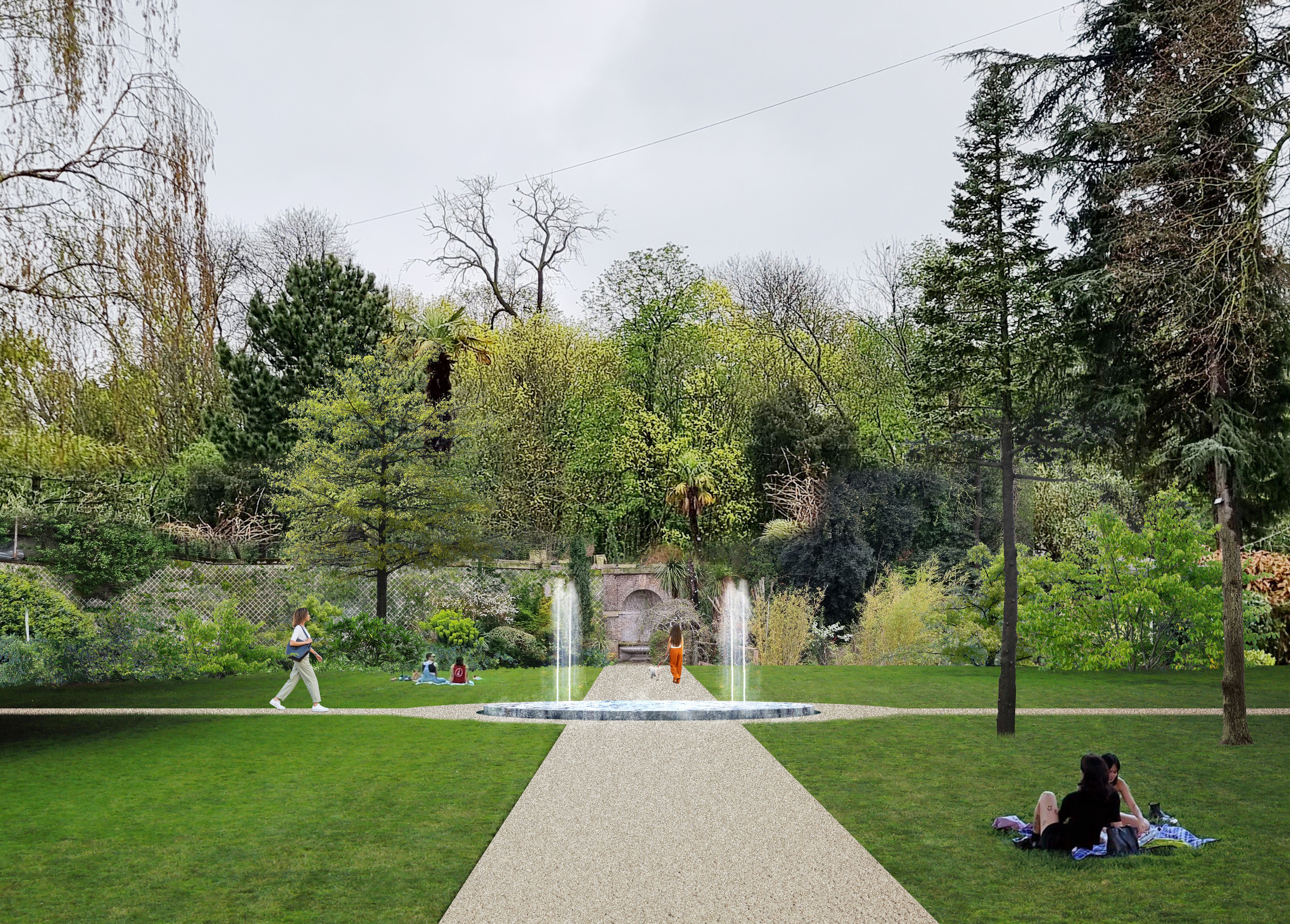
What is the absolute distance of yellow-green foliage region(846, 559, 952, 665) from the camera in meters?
25.2

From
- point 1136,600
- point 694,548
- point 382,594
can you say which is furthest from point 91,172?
point 694,548

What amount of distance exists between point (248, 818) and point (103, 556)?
700 inches

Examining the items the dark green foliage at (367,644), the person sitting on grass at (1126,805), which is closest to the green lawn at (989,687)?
the dark green foliage at (367,644)

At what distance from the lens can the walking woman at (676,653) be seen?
19.8 m

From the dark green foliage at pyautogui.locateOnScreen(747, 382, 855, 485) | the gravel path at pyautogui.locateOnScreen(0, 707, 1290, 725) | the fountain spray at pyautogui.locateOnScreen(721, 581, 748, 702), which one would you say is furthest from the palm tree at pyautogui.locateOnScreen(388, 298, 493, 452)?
the gravel path at pyautogui.locateOnScreen(0, 707, 1290, 725)

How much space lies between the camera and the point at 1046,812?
725cm

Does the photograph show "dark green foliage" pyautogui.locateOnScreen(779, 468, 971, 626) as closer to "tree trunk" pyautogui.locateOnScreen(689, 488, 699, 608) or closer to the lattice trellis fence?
"tree trunk" pyautogui.locateOnScreen(689, 488, 699, 608)

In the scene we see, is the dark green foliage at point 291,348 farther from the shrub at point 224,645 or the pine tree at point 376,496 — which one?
the shrub at point 224,645

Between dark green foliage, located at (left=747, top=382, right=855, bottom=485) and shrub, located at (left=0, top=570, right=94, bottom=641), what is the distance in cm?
2111

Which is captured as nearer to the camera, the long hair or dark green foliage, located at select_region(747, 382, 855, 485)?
the long hair

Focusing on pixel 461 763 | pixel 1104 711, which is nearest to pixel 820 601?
pixel 1104 711

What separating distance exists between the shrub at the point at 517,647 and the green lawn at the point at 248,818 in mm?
10716

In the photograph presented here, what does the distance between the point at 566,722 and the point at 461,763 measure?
13.3 ft

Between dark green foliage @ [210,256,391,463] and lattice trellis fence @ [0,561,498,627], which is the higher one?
dark green foliage @ [210,256,391,463]
